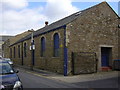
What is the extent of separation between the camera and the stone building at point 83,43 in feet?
55.9

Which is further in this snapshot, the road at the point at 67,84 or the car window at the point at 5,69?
the road at the point at 67,84

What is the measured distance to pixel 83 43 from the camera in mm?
17938

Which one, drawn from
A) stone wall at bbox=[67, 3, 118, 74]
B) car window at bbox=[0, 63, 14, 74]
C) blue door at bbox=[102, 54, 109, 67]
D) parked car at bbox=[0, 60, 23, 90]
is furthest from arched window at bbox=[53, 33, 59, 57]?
parked car at bbox=[0, 60, 23, 90]

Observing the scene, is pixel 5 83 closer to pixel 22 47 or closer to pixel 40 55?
pixel 40 55

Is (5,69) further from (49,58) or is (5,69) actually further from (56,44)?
(49,58)

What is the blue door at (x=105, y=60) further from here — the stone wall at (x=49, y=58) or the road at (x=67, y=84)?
the road at (x=67, y=84)

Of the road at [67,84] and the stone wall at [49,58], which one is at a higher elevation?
the stone wall at [49,58]

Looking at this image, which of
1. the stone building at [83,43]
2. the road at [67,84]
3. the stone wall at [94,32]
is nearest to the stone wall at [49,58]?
the stone building at [83,43]

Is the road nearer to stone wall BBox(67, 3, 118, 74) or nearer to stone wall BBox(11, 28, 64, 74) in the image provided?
stone wall BBox(67, 3, 118, 74)

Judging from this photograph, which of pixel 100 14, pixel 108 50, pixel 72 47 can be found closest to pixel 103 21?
pixel 100 14

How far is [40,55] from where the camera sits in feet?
75.6

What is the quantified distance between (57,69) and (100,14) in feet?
25.0

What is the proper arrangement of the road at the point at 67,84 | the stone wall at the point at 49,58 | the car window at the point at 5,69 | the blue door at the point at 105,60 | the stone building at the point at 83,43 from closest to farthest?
the car window at the point at 5,69
the road at the point at 67,84
the stone building at the point at 83,43
the stone wall at the point at 49,58
the blue door at the point at 105,60

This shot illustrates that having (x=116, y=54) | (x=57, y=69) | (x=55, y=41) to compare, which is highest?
(x=55, y=41)
